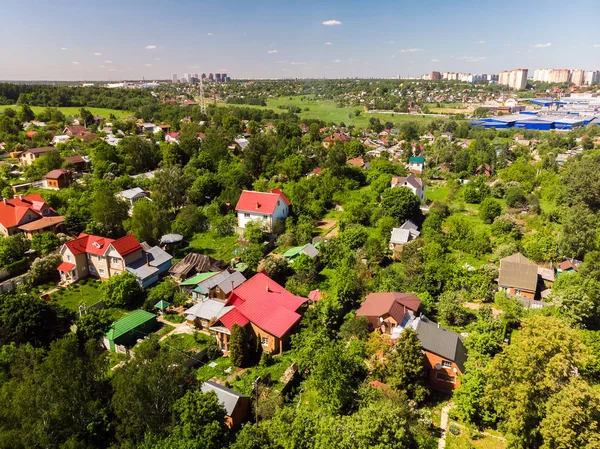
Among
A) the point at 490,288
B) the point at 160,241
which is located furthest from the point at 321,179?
the point at 490,288

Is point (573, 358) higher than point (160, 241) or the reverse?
higher

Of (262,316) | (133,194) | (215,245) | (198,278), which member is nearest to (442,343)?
(262,316)

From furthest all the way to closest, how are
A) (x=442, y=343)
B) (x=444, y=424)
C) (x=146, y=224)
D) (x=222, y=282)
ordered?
1. (x=146, y=224)
2. (x=222, y=282)
3. (x=442, y=343)
4. (x=444, y=424)

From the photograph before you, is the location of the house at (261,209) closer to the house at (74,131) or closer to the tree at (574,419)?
the tree at (574,419)

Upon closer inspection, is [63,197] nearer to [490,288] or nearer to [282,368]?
[282,368]

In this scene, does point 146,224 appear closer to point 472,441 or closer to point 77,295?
point 77,295

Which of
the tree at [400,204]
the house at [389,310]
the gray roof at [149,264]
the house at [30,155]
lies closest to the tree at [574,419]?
the house at [389,310]

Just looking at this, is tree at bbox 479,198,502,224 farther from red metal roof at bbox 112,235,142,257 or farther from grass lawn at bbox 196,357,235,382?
red metal roof at bbox 112,235,142,257
